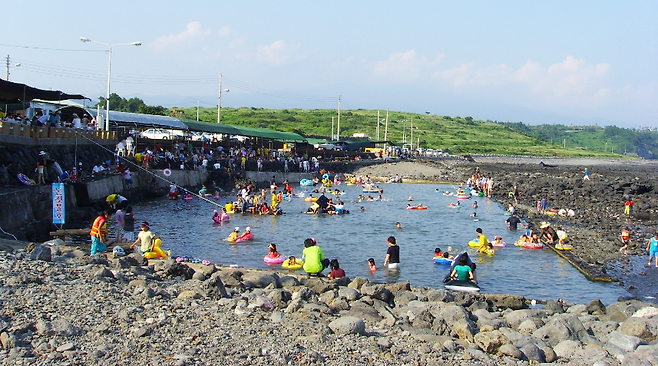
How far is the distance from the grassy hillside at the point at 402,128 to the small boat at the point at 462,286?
102424 millimetres

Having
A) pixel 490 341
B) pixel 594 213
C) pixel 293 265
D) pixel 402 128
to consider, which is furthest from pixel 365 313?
pixel 402 128

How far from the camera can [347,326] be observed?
10.9 metres

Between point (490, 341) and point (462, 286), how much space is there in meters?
6.40

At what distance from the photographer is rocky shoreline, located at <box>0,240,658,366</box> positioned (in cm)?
930

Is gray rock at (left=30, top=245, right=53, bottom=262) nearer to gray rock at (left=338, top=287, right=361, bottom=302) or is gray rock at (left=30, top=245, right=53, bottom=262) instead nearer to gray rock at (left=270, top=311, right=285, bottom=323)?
gray rock at (left=270, top=311, right=285, bottom=323)

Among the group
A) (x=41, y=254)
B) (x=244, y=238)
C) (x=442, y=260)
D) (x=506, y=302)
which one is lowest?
(x=244, y=238)

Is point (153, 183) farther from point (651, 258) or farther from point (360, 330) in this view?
point (360, 330)

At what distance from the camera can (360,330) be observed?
11.0 meters

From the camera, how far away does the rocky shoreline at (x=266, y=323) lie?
366 inches

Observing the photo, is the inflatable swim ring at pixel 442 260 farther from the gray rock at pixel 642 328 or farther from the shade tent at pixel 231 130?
the shade tent at pixel 231 130

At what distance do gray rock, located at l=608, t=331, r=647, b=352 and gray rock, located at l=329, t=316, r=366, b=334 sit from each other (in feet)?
15.4

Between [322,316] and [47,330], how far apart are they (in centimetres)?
483

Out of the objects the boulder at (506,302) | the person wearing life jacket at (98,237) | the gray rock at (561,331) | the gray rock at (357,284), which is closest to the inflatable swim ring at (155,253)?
the person wearing life jacket at (98,237)

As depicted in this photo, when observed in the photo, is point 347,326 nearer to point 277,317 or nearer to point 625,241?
point 277,317
